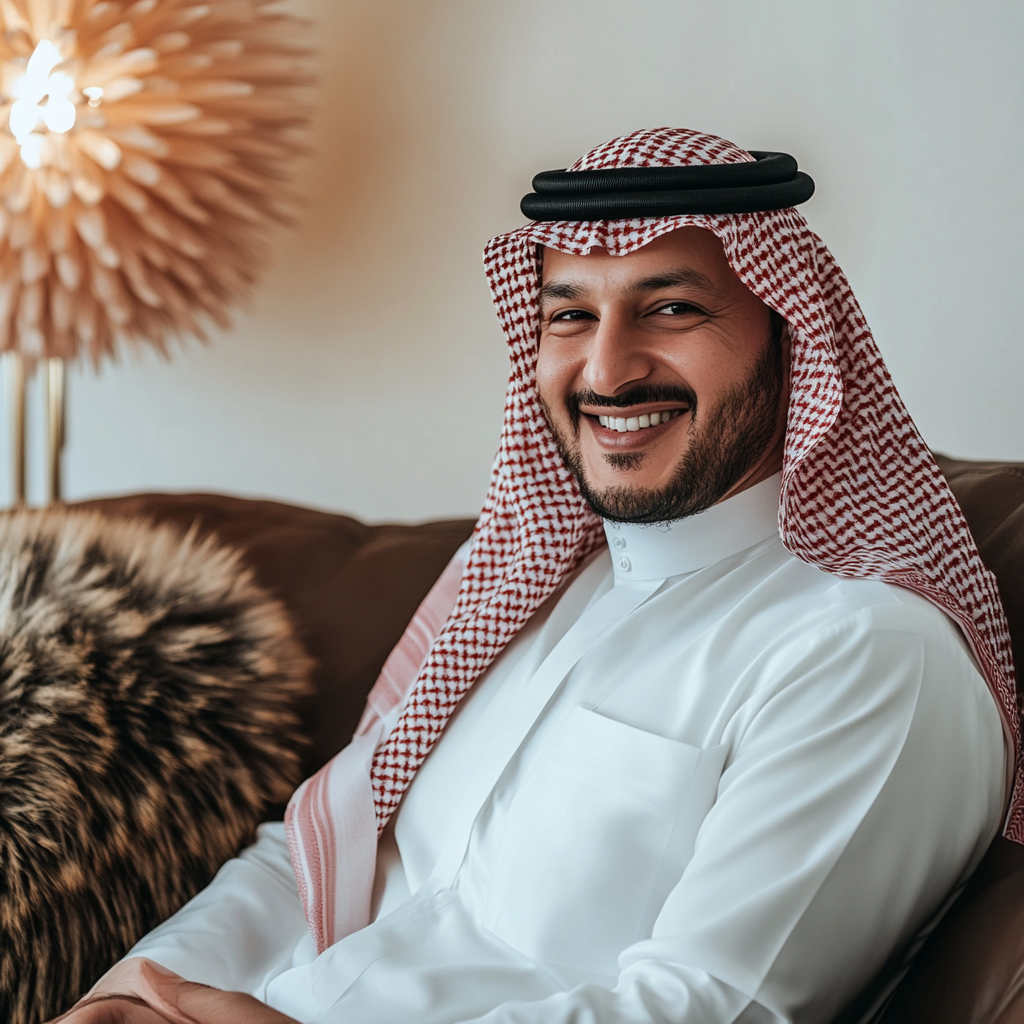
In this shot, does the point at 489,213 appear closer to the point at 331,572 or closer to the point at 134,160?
the point at 134,160

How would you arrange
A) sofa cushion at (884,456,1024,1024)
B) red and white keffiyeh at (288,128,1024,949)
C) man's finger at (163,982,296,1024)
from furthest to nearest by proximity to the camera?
red and white keffiyeh at (288,128,1024,949)
man's finger at (163,982,296,1024)
sofa cushion at (884,456,1024,1024)

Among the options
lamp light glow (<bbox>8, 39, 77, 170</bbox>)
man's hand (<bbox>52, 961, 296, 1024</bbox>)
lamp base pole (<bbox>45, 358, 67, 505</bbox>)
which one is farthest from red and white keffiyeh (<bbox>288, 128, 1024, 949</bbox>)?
lamp base pole (<bbox>45, 358, 67, 505</bbox>)

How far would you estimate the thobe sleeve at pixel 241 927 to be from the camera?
4.10 feet

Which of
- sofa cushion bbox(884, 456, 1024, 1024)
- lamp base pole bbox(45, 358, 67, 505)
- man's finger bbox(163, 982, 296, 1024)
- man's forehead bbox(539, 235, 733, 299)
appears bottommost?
man's finger bbox(163, 982, 296, 1024)

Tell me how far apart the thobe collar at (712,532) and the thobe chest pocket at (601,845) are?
0.73 ft

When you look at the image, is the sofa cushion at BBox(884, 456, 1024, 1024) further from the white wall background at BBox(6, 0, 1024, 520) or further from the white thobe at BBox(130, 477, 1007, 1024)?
the white wall background at BBox(6, 0, 1024, 520)

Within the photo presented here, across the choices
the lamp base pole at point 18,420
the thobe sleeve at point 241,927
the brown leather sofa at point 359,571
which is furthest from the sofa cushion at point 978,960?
the lamp base pole at point 18,420

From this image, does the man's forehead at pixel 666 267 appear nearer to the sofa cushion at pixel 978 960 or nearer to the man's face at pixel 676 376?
the man's face at pixel 676 376

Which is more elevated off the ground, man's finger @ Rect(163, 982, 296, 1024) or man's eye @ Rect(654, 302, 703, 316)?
man's eye @ Rect(654, 302, 703, 316)

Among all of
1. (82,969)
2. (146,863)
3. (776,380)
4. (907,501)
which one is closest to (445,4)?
(776,380)

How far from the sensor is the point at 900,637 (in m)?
0.99

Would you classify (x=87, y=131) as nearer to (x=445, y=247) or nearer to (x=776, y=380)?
(x=445, y=247)

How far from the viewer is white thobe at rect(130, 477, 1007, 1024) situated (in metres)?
0.90

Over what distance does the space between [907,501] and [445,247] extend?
4.52ft
